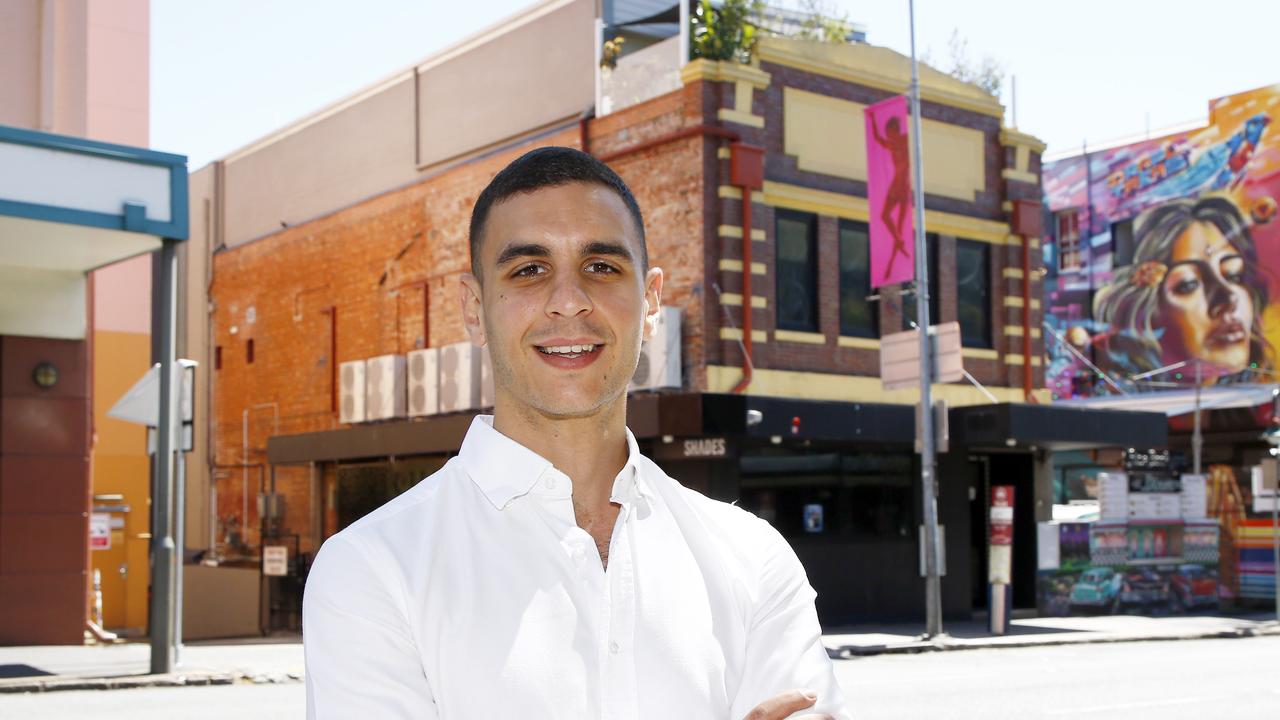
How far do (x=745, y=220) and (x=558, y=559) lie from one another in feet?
63.6

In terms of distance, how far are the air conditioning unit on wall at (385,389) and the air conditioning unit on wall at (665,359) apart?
20.3 ft

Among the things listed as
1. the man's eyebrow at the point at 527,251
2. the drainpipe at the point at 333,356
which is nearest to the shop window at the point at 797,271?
the drainpipe at the point at 333,356

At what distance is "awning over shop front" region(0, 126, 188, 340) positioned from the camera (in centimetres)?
1407

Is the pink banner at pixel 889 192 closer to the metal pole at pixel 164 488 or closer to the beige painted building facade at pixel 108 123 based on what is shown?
the metal pole at pixel 164 488

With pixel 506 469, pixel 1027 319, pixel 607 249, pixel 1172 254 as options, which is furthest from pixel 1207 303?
pixel 506 469

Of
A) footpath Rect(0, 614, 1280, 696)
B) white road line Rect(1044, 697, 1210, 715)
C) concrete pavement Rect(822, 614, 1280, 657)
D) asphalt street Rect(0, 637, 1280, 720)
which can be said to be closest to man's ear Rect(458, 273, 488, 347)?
asphalt street Rect(0, 637, 1280, 720)

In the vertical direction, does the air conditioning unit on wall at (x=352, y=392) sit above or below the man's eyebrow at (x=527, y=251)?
above

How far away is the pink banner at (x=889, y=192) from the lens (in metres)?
21.4

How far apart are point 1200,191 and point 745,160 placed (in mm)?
29004

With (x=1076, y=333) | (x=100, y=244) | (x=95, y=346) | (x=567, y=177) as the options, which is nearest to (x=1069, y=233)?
(x=1076, y=333)

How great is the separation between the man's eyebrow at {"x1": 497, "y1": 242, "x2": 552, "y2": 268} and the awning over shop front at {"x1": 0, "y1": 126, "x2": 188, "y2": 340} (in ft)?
42.4

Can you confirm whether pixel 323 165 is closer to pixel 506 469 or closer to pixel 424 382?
pixel 424 382

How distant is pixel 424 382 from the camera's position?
81.6 feet

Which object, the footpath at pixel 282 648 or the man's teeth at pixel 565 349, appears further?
the footpath at pixel 282 648
